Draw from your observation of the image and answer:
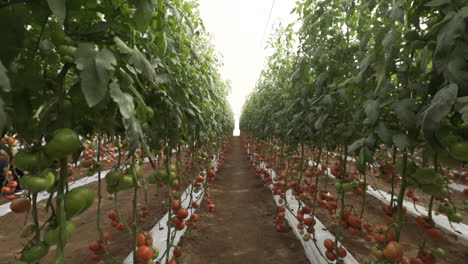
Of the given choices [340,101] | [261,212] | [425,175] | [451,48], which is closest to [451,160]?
[425,175]

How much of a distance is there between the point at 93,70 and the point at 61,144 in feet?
0.62

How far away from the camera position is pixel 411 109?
0.92 m

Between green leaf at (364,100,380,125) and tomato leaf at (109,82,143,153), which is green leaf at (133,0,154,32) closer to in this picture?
tomato leaf at (109,82,143,153)

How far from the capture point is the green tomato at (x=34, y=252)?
24.8 inches

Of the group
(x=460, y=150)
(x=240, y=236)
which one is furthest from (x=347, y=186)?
(x=240, y=236)

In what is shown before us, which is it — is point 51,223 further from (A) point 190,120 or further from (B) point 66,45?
(A) point 190,120

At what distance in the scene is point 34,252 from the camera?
2.09 feet

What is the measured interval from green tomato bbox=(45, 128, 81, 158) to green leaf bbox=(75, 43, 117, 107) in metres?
0.11

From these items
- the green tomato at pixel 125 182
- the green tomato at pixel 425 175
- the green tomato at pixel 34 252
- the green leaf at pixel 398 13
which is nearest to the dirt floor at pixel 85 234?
the green tomato at pixel 125 182

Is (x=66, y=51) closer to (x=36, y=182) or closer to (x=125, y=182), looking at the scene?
(x=36, y=182)

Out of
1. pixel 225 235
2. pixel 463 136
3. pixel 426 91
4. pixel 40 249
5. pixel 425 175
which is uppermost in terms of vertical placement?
pixel 426 91

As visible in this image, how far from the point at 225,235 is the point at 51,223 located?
2.97 metres

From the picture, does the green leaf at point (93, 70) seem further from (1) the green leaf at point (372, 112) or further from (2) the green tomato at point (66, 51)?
(1) the green leaf at point (372, 112)

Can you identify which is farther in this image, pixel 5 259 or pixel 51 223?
pixel 5 259
